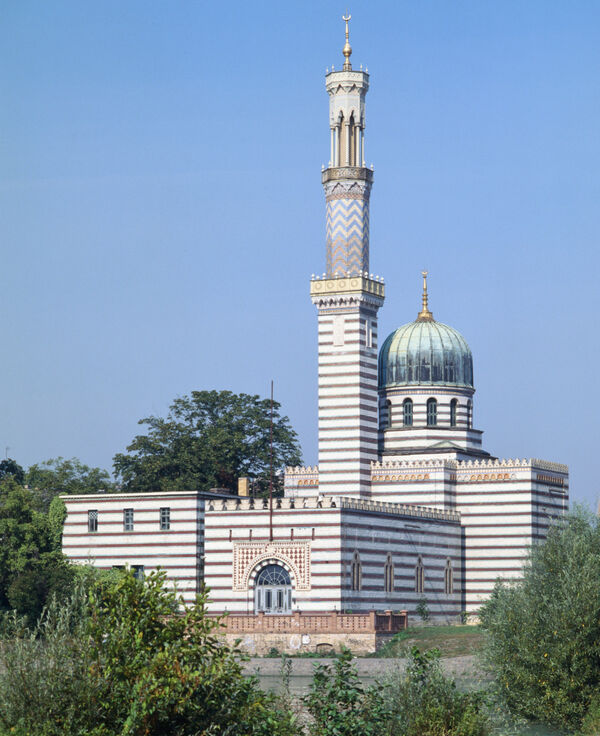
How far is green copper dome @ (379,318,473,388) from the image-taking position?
3420 inches

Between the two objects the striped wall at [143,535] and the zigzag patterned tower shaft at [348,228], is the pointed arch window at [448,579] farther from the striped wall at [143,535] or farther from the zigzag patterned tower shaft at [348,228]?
the zigzag patterned tower shaft at [348,228]

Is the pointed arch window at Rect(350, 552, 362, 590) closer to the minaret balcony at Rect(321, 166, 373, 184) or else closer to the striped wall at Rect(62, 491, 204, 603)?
the striped wall at Rect(62, 491, 204, 603)

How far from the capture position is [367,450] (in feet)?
268

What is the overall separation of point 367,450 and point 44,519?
17.8m

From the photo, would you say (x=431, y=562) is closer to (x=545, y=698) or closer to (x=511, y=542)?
(x=511, y=542)

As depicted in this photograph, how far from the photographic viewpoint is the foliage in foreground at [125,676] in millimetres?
25750

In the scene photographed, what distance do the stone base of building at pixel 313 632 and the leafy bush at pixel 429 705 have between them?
37.4m

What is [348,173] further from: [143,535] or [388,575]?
[143,535]

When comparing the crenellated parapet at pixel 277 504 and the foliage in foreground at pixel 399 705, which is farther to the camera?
the crenellated parapet at pixel 277 504

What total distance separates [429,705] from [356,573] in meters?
41.2

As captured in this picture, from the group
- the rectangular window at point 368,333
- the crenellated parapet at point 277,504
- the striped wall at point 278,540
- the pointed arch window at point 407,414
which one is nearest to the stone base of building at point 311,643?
the striped wall at point 278,540

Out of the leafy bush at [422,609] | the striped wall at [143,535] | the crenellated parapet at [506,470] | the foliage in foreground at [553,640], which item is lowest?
the foliage in foreground at [553,640]

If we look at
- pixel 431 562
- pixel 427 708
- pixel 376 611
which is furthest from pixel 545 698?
pixel 431 562

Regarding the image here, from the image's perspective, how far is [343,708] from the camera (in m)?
31.0
